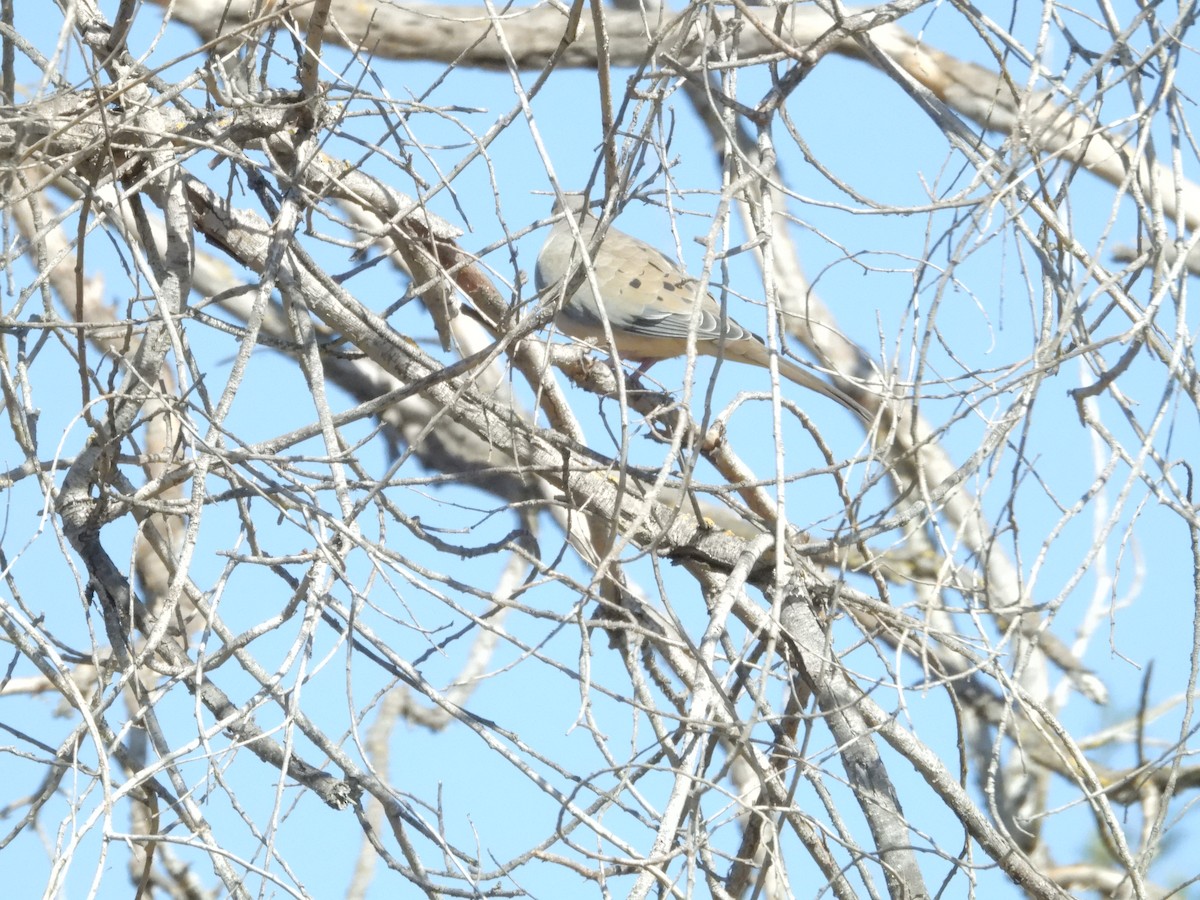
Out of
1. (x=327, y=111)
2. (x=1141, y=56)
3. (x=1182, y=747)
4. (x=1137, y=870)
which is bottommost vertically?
(x=1137, y=870)

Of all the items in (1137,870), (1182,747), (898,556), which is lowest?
(1137,870)

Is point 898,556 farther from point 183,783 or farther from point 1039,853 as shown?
point 183,783

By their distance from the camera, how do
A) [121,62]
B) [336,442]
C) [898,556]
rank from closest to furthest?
[336,442] < [121,62] < [898,556]

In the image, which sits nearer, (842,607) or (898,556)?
(842,607)

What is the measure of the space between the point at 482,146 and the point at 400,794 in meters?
1.27

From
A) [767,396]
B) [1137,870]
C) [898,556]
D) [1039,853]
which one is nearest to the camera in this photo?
[1137,870]

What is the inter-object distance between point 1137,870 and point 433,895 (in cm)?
124

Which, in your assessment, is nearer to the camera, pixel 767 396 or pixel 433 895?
pixel 433 895

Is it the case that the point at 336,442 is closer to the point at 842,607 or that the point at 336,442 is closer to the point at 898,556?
the point at 842,607

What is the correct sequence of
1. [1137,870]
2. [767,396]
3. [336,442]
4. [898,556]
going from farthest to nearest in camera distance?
[898,556]
[767,396]
[336,442]
[1137,870]

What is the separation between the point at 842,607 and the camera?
117 inches

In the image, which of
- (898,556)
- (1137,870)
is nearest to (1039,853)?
(898,556)

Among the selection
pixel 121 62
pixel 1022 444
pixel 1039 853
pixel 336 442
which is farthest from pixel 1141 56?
pixel 1039 853

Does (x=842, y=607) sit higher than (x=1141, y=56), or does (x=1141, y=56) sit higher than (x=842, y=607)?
(x=1141, y=56)
